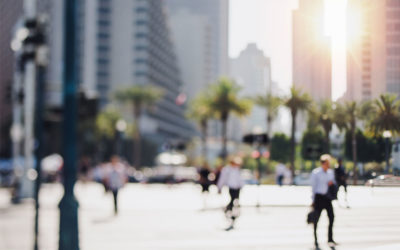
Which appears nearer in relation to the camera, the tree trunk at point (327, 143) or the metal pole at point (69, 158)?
the metal pole at point (69, 158)

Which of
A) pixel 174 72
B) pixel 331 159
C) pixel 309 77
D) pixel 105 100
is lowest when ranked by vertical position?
pixel 331 159

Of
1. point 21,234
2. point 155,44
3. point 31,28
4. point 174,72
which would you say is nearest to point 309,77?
point 31,28

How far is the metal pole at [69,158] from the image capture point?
9578 millimetres

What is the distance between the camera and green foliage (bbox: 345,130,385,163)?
9.34m

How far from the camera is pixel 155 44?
145125 millimetres

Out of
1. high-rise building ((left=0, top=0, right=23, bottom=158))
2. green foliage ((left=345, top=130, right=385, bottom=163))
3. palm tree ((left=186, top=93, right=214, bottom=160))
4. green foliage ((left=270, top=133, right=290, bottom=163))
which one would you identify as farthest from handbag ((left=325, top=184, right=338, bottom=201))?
high-rise building ((left=0, top=0, right=23, bottom=158))

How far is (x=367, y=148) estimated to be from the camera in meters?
9.83

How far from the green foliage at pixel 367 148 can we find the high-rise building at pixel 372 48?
678mm

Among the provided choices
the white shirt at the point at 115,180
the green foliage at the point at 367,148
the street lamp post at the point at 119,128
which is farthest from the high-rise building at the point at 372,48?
the street lamp post at the point at 119,128

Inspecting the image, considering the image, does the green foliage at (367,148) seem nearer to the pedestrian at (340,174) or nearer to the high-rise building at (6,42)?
the pedestrian at (340,174)

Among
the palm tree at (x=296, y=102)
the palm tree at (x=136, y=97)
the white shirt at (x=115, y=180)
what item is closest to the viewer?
the palm tree at (x=296, y=102)

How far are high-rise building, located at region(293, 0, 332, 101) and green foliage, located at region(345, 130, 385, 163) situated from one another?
0.82 m

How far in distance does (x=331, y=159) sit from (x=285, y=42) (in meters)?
2.64

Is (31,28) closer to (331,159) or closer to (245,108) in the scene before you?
(331,159)
